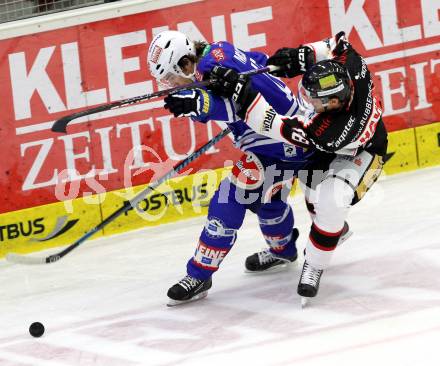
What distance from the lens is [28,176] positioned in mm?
6016

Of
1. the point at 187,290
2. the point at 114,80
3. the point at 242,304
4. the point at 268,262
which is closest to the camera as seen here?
the point at 242,304

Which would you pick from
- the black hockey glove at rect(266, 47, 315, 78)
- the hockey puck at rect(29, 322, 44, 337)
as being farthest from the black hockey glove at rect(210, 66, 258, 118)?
the hockey puck at rect(29, 322, 44, 337)

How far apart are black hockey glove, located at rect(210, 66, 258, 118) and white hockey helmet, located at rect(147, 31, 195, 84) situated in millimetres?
253

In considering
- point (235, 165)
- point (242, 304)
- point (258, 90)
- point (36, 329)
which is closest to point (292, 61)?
point (258, 90)

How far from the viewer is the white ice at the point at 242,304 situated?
3445 millimetres

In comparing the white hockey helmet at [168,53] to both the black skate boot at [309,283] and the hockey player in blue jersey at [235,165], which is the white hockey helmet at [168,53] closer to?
the hockey player in blue jersey at [235,165]

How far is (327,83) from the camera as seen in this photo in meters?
3.81

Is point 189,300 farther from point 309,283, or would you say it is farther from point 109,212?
point 109,212

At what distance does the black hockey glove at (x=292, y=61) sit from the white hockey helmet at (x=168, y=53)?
1.40 ft

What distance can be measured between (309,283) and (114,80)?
2.54m

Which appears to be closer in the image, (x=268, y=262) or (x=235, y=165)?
(x=235, y=165)

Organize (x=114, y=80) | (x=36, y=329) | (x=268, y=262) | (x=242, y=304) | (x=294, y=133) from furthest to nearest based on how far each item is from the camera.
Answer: (x=114, y=80), (x=268, y=262), (x=242, y=304), (x=36, y=329), (x=294, y=133)

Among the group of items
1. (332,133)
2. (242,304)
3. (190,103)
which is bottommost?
(242,304)

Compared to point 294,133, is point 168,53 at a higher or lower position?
higher
